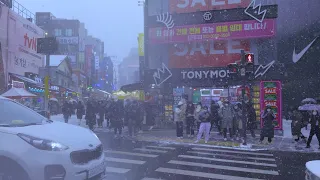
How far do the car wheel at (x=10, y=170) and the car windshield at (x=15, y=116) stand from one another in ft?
2.30

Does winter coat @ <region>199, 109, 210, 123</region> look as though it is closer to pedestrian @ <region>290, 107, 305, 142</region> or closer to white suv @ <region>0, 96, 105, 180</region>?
pedestrian @ <region>290, 107, 305, 142</region>

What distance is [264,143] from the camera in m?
13.4

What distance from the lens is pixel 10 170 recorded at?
450 centimetres

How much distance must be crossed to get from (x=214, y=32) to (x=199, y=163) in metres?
12.3

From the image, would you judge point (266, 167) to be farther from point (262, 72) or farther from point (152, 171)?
point (262, 72)

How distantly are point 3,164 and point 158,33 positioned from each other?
1674cm

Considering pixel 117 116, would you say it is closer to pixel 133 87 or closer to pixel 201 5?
pixel 133 87

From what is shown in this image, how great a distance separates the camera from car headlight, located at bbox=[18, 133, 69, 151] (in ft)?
14.6

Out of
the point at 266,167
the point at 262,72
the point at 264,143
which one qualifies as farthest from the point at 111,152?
the point at 262,72

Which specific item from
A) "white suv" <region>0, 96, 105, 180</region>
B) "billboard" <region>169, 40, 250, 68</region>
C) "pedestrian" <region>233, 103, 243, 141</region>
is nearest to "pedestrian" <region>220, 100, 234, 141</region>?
"pedestrian" <region>233, 103, 243, 141</region>

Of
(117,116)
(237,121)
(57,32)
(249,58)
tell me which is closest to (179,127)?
(237,121)

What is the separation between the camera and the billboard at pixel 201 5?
799 inches

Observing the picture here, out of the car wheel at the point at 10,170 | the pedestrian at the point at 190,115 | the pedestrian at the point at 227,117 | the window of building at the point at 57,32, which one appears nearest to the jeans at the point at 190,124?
the pedestrian at the point at 190,115

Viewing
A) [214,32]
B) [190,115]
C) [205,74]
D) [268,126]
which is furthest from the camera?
[214,32]
